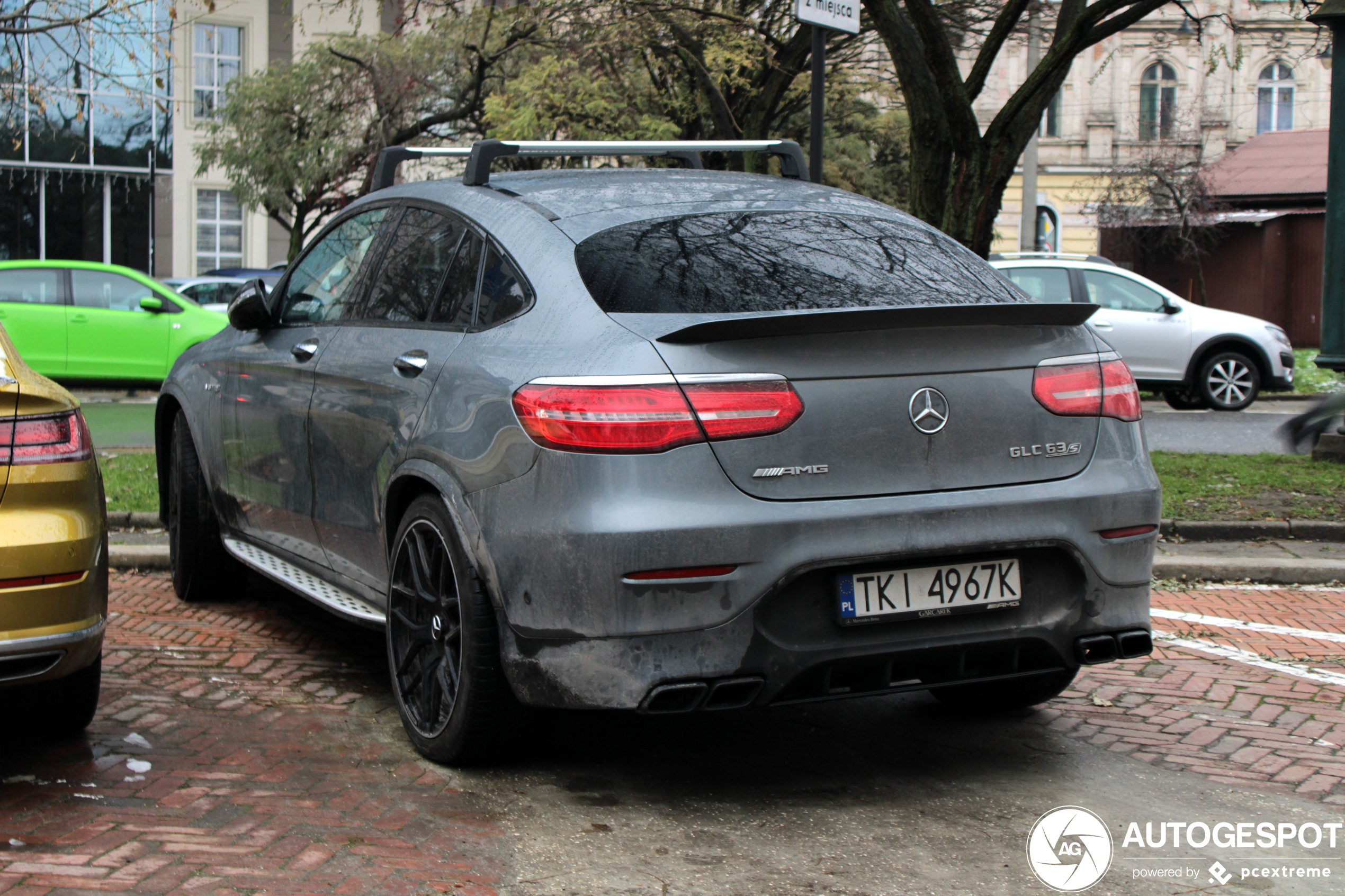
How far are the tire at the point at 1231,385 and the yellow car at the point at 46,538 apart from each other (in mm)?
15054

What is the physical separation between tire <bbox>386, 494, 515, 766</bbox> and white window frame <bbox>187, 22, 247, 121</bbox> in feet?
117

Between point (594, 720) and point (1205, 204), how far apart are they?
30.2 metres

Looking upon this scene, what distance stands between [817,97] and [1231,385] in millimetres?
10776

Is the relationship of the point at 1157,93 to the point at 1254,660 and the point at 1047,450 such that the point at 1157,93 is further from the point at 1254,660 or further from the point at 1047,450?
the point at 1047,450

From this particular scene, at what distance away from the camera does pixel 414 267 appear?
4.67 meters

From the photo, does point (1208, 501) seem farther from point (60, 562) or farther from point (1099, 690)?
point (60, 562)

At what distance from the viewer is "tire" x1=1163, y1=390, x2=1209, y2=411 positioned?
56.8 feet

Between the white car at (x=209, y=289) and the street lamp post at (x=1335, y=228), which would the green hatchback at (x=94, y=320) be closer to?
the white car at (x=209, y=289)

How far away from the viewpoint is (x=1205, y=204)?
31812 millimetres

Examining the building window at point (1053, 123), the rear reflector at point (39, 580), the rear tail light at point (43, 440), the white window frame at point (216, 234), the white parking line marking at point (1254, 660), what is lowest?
the white parking line marking at point (1254, 660)

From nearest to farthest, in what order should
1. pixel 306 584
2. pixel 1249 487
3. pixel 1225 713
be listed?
pixel 1225 713, pixel 306 584, pixel 1249 487

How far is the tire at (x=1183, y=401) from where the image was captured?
682 inches

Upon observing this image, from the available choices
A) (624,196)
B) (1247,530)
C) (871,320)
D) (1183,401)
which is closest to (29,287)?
(1183,401)

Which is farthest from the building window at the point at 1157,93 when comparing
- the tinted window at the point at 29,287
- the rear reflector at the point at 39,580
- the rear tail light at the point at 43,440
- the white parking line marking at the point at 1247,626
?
the rear reflector at the point at 39,580
